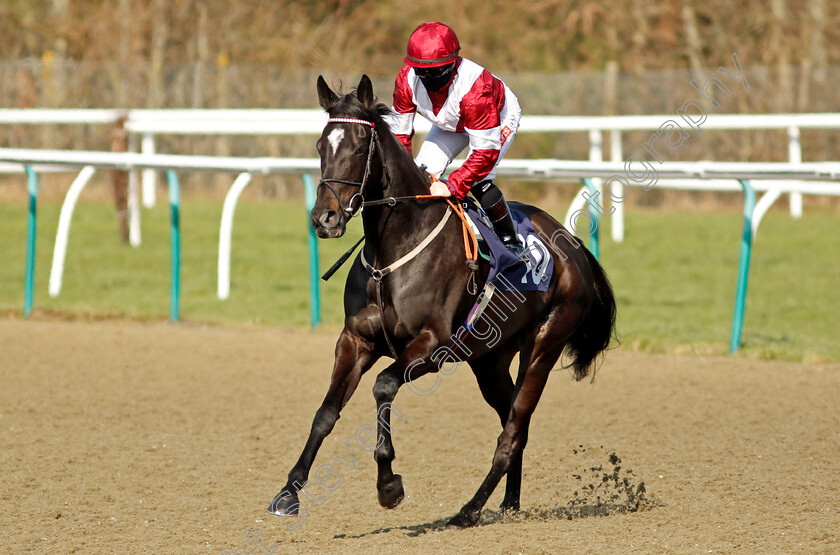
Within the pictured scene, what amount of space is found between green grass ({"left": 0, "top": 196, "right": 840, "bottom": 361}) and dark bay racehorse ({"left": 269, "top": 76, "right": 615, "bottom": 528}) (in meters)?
3.71

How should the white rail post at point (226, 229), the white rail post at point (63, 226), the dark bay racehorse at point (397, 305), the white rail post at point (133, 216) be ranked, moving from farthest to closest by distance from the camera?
the white rail post at point (133, 216), the white rail post at point (63, 226), the white rail post at point (226, 229), the dark bay racehorse at point (397, 305)

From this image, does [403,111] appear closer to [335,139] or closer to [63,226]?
[335,139]

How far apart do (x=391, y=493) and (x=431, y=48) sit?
1.77m


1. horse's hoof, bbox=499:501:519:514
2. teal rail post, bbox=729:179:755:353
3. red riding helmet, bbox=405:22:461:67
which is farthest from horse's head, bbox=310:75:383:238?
teal rail post, bbox=729:179:755:353

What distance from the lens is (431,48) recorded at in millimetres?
4391

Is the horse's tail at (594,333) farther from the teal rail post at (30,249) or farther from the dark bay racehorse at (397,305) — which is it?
the teal rail post at (30,249)

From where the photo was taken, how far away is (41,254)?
12.4 meters

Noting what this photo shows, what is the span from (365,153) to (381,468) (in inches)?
48.1

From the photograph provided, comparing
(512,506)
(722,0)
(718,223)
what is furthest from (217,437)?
(722,0)

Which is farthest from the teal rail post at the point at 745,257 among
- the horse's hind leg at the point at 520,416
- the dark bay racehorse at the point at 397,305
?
the dark bay racehorse at the point at 397,305

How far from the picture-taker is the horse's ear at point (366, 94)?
423 centimetres

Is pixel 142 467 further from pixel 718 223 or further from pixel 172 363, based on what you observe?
pixel 718 223

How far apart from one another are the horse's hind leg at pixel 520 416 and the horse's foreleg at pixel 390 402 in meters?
0.37

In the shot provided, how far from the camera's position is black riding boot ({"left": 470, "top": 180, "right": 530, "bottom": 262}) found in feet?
15.7
